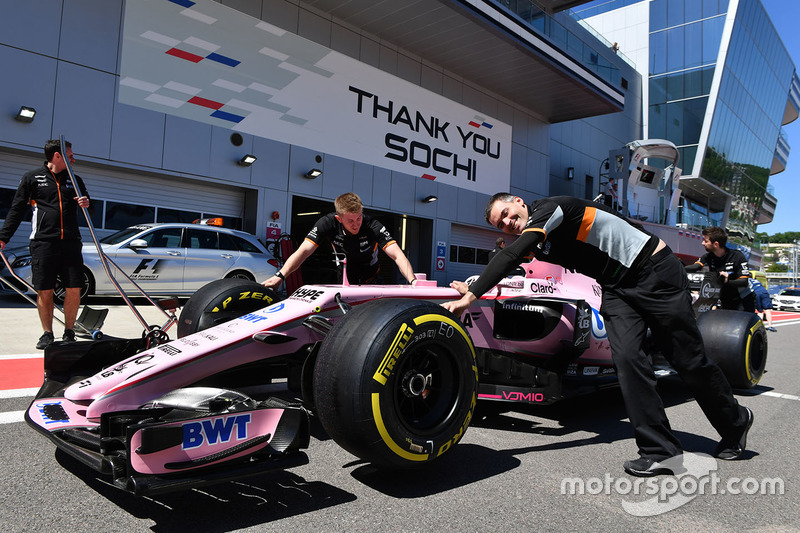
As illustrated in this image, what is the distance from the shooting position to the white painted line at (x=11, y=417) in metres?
3.13

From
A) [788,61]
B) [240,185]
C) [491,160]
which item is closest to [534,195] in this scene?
[491,160]

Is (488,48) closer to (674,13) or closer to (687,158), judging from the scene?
(687,158)

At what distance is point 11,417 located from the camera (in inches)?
126

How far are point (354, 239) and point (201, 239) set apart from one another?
6.90m

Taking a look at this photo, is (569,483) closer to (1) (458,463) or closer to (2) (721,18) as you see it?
(1) (458,463)

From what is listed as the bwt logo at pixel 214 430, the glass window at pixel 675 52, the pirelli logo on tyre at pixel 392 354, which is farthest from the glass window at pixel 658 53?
the bwt logo at pixel 214 430

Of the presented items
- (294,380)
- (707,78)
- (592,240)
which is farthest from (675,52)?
(294,380)

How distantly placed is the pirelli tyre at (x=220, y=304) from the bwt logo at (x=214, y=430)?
1634mm

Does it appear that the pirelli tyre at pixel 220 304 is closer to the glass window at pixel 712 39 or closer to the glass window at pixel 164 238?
the glass window at pixel 164 238

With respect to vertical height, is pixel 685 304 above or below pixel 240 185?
below

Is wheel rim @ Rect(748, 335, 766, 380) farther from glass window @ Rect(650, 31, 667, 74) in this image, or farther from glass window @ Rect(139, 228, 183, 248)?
glass window @ Rect(650, 31, 667, 74)

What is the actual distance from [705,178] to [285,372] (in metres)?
38.7

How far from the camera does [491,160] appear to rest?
20969mm

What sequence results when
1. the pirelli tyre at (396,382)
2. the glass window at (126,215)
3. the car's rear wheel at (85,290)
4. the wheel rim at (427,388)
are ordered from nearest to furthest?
the pirelli tyre at (396,382) → the wheel rim at (427,388) → the car's rear wheel at (85,290) → the glass window at (126,215)
